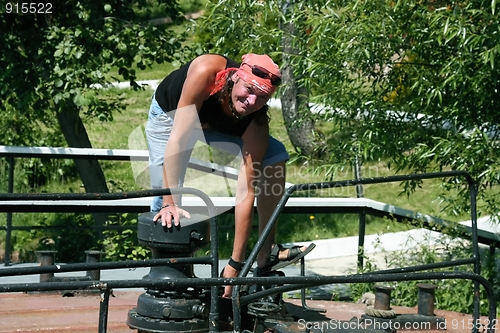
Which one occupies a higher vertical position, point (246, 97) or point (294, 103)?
point (294, 103)

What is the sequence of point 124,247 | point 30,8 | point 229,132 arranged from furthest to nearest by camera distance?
point 30,8 → point 124,247 → point 229,132

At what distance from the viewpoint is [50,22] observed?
821cm

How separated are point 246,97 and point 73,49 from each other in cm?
406

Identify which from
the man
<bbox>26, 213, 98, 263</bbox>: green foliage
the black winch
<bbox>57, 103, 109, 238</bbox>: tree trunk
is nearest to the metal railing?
the black winch

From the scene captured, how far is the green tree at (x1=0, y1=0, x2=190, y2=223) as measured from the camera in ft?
24.3

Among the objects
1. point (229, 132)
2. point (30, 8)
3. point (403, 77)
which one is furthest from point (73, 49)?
point (229, 132)

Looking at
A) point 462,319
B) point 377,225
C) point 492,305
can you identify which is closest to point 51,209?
point 462,319

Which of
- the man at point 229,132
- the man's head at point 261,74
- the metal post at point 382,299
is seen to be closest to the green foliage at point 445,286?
the metal post at point 382,299

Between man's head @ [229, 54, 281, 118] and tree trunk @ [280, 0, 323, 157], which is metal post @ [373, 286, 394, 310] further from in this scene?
tree trunk @ [280, 0, 323, 157]

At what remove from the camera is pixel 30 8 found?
26.5ft

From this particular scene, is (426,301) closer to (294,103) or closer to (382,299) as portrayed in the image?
(382,299)

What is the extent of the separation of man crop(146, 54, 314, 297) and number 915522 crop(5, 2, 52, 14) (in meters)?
4.35

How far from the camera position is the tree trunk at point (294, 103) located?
695 centimetres

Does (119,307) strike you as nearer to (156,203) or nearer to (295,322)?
(156,203)
